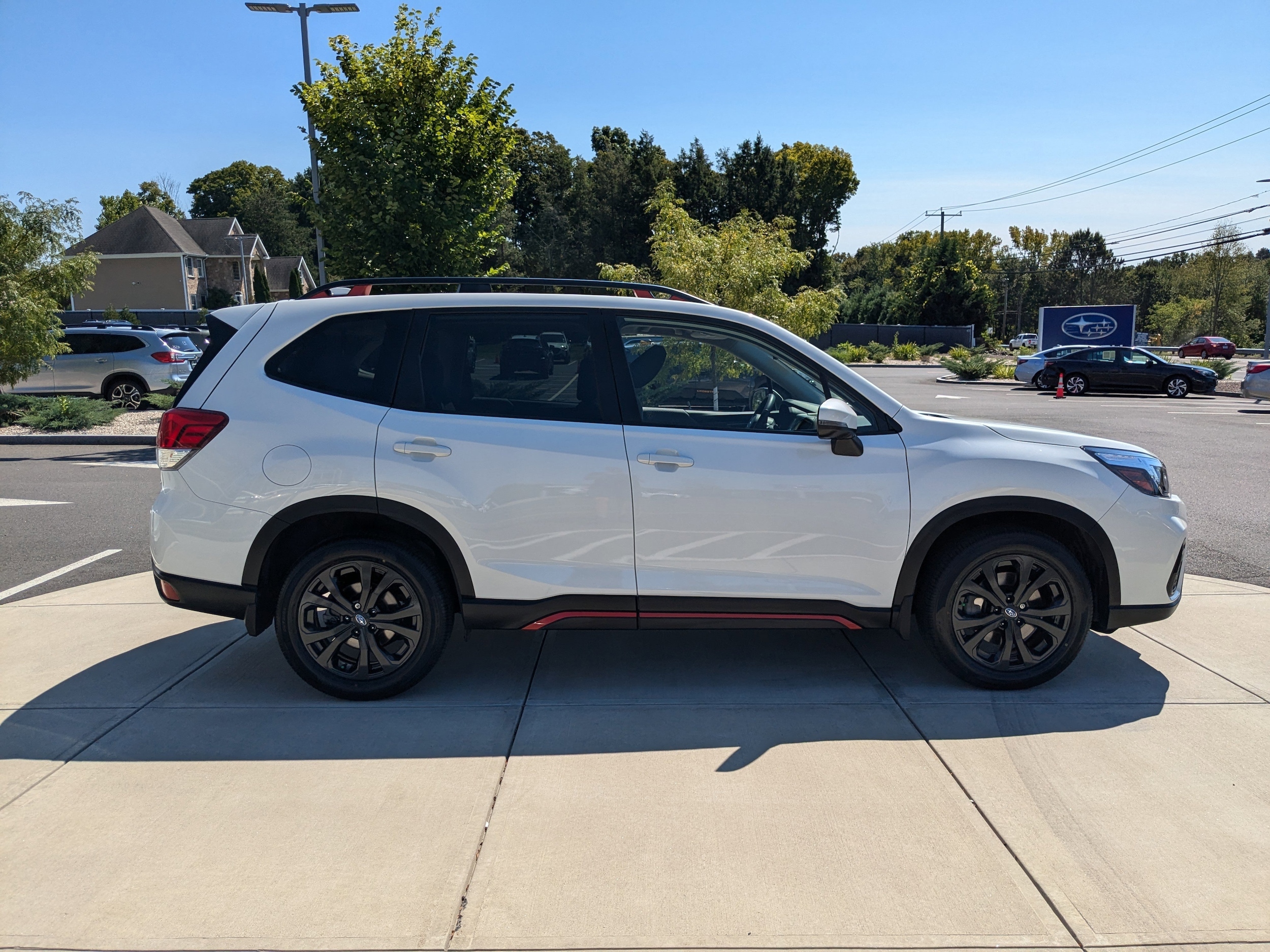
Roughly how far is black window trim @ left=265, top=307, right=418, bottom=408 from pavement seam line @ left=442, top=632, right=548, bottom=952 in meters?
1.53

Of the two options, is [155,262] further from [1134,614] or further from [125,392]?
[1134,614]

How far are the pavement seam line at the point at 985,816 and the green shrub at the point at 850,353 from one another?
1654 inches

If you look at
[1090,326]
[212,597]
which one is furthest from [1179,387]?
[212,597]

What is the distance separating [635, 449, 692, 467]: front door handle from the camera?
4.29 metres

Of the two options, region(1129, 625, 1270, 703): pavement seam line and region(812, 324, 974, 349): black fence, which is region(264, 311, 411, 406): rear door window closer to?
region(1129, 625, 1270, 703): pavement seam line

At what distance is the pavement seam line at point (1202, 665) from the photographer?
4582mm

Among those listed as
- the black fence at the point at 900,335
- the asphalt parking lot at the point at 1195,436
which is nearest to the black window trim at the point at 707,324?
the asphalt parking lot at the point at 1195,436

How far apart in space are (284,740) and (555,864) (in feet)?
5.13

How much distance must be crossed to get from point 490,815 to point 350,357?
87.2 inches

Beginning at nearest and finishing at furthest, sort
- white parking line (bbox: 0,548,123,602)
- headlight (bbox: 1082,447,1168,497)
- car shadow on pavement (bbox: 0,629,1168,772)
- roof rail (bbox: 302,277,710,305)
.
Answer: car shadow on pavement (bbox: 0,629,1168,772)
headlight (bbox: 1082,447,1168,497)
roof rail (bbox: 302,277,710,305)
white parking line (bbox: 0,548,123,602)

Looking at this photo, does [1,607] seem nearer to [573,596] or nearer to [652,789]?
[573,596]

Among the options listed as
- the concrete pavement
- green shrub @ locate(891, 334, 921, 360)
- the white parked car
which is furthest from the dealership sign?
the concrete pavement

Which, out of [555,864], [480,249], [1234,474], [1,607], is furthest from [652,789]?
[480,249]

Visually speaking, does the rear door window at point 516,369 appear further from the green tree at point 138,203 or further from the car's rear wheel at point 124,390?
A: the green tree at point 138,203
